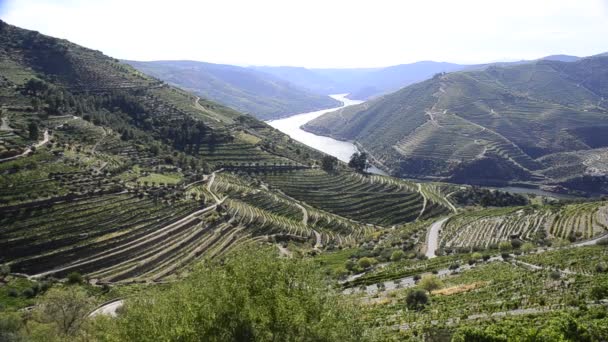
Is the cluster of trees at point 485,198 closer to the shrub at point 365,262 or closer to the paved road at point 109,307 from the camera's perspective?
the shrub at point 365,262

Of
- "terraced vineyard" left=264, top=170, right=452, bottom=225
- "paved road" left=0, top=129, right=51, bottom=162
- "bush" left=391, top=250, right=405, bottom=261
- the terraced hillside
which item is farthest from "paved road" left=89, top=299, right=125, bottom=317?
"terraced vineyard" left=264, top=170, right=452, bottom=225

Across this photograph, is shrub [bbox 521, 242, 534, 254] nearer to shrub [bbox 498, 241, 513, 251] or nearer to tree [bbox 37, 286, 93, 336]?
shrub [bbox 498, 241, 513, 251]

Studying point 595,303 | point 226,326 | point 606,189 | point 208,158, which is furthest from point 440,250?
point 606,189

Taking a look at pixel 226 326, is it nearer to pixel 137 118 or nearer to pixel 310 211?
pixel 310 211

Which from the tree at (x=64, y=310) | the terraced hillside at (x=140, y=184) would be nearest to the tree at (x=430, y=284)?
the terraced hillside at (x=140, y=184)

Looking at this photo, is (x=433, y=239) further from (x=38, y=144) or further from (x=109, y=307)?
(x=38, y=144)

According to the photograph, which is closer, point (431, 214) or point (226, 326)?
point (226, 326)

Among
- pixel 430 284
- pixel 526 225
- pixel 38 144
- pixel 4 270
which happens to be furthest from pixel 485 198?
pixel 4 270
